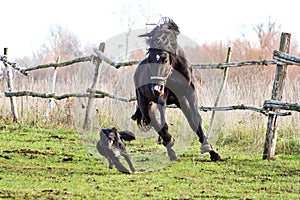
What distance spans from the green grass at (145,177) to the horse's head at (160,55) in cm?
96

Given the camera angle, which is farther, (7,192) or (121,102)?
(121,102)

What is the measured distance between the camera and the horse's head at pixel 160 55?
4945 millimetres

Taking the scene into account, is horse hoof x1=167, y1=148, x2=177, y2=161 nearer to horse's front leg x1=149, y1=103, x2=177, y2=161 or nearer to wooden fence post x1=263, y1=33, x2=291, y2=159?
horse's front leg x1=149, y1=103, x2=177, y2=161

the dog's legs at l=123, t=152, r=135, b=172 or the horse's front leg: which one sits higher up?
the horse's front leg

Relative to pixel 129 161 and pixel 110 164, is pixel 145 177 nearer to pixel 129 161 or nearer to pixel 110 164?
pixel 129 161

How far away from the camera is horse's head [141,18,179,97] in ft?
16.2

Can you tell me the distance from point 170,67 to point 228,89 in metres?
4.57

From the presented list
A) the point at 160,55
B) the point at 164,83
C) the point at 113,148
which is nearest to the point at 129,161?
the point at 113,148

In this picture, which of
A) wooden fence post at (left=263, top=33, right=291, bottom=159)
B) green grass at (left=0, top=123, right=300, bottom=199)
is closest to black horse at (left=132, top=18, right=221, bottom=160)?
green grass at (left=0, top=123, right=300, bottom=199)

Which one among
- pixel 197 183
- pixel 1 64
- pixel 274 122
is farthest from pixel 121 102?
pixel 1 64

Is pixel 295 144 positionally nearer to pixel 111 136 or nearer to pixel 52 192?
pixel 111 136

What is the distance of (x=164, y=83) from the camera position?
16.4ft

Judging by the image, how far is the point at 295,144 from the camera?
8148 mm

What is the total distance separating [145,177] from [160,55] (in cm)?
137
